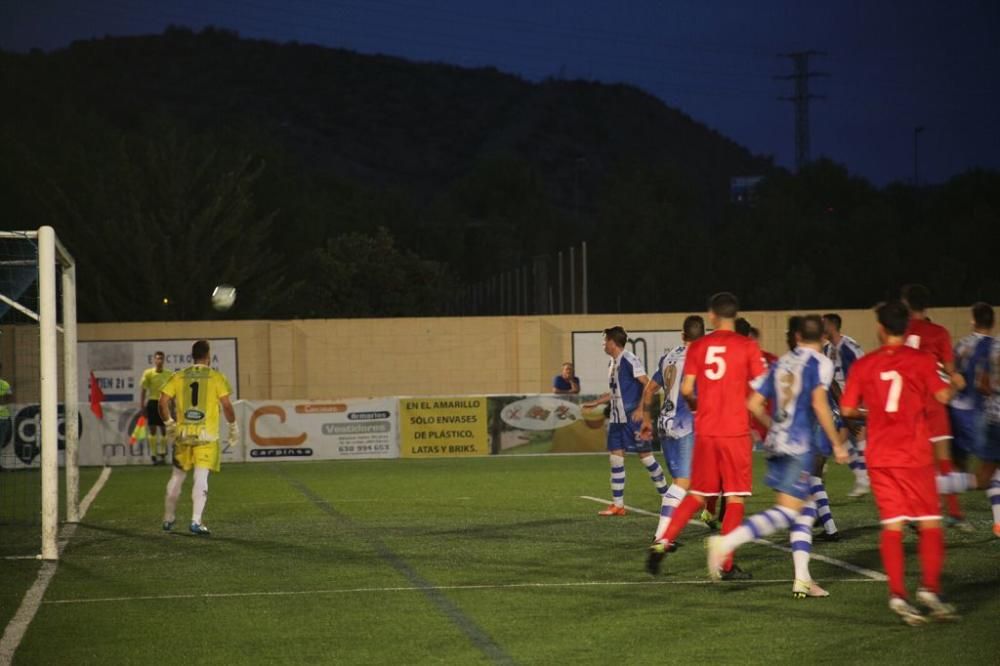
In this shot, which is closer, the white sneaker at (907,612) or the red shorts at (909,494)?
the white sneaker at (907,612)

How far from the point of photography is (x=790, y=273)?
81.8 meters

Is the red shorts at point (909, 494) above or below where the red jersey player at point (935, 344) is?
below

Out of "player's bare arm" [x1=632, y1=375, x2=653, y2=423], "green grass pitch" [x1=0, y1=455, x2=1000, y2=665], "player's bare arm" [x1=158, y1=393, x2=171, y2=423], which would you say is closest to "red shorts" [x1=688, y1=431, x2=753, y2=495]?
"green grass pitch" [x1=0, y1=455, x2=1000, y2=665]

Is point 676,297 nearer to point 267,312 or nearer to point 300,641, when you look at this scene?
point 267,312

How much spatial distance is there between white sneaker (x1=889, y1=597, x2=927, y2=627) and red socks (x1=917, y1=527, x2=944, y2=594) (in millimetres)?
229

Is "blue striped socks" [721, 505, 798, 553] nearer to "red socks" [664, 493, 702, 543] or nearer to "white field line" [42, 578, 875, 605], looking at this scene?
"red socks" [664, 493, 702, 543]

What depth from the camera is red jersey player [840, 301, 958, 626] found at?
9.11 meters

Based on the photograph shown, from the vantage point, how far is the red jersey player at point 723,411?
35.0 feet

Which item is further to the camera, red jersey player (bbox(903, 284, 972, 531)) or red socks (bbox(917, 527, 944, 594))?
red jersey player (bbox(903, 284, 972, 531))

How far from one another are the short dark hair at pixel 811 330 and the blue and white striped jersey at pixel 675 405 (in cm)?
335

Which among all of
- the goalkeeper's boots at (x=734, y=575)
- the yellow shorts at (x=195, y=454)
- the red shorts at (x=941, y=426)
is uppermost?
the red shorts at (x=941, y=426)

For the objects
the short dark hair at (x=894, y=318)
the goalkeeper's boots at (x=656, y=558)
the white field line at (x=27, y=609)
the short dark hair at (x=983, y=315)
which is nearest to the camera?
the white field line at (x=27, y=609)

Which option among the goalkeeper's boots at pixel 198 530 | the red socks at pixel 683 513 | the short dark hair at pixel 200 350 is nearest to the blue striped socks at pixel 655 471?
the goalkeeper's boots at pixel 198 530

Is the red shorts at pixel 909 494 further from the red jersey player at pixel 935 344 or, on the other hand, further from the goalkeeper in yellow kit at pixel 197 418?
the goalkeeper in yellow kit at pixel 197 418
